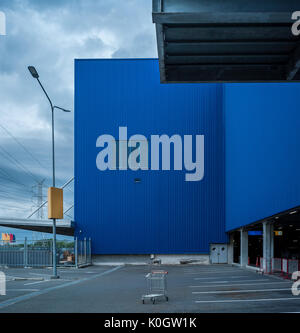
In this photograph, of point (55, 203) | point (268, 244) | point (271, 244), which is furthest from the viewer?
point (271, 244)

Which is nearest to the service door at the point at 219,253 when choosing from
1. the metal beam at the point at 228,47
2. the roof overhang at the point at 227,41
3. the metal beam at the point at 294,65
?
the roof overhang at the point at 227,41

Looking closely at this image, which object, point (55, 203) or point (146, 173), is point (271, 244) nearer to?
point (55, 203)

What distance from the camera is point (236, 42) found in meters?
7.89

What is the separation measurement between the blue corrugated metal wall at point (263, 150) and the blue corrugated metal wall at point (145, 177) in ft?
18.0

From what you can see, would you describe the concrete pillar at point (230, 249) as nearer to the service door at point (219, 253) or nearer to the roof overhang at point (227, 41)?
the service door at point (219, 253)

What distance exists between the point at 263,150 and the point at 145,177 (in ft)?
64.0

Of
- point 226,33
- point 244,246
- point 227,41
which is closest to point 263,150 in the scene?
point 227,41

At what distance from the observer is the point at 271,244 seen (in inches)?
1011

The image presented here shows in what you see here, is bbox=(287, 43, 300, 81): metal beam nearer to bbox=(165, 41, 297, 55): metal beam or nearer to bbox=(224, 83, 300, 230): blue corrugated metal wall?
bbox=(165, 41, 297, 55): metal beam

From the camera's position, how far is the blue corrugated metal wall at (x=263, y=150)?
1518 cm

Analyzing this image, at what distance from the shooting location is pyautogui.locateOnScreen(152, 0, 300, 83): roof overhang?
21.0 feet
